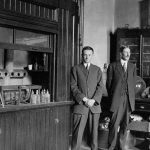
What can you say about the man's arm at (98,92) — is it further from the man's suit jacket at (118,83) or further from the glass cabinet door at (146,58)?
the glass cabinet door at (146,58)

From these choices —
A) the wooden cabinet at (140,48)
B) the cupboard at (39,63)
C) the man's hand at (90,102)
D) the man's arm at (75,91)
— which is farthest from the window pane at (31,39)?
the wooden cabinet at (140,48)

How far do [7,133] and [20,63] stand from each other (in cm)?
137

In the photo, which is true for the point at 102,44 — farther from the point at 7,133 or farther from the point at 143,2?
the point at 7,133

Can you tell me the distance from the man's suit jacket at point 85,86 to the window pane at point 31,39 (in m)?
0.68

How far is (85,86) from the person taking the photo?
457 cm

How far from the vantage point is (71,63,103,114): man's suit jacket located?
4512 mm

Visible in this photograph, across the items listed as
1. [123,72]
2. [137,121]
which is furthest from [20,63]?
[137,121]

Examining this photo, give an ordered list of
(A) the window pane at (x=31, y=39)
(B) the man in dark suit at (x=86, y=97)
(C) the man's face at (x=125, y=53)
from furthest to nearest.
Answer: (C) the man's face at (x=125, y=53), (B) the man in dark suit at (x=86, y=97), (A) the window pane at (x=31, y=39)

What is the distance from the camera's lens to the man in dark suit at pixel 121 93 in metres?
4.88

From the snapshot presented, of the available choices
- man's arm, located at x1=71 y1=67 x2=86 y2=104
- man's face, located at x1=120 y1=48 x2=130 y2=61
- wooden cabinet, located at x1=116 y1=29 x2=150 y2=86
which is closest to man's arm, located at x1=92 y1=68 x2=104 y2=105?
man's arm, located at x1=71 y1=67 x2=86 y2=104

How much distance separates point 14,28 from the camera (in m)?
4.29

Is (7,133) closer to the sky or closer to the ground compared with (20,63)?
closer to the ground

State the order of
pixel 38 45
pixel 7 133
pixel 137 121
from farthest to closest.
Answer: pixel 137 121 < pixel 38 45 < pixel 7 133

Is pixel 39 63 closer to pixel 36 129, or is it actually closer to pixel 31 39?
pixel 31 39
